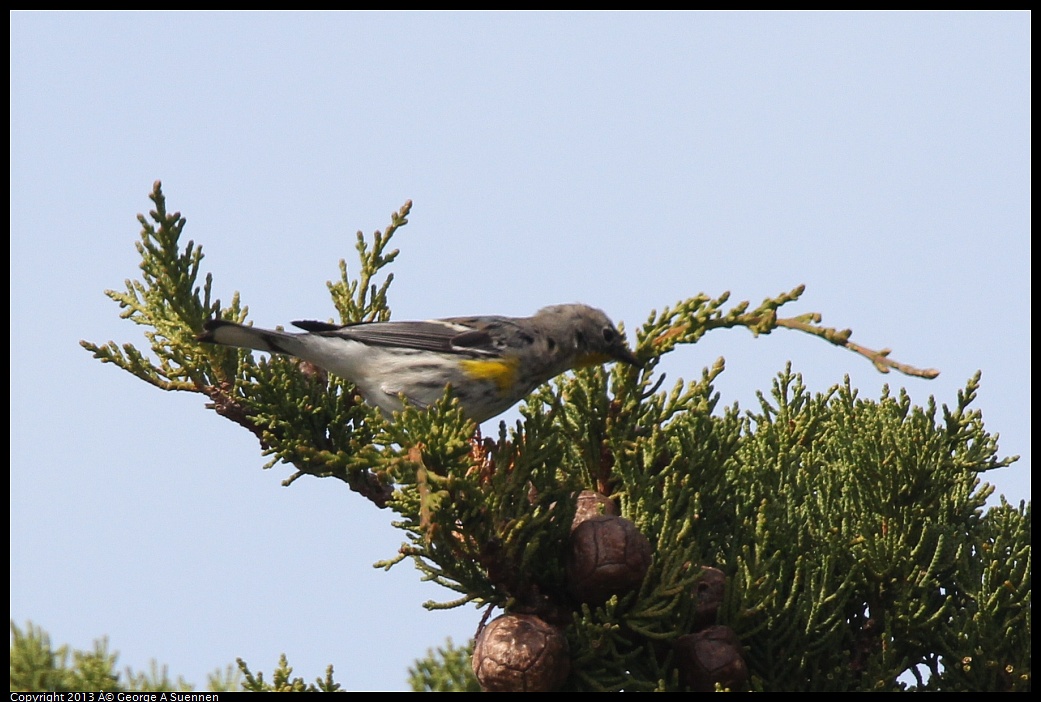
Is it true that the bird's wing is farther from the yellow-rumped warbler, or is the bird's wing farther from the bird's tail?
the bird's tail

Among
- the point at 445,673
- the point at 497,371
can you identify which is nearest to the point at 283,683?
the point at 445,673

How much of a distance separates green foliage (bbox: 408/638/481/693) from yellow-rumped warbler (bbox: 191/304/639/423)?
101cm

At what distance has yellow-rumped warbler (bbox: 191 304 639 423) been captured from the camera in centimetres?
454

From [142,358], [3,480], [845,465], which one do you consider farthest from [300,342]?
[845,465]

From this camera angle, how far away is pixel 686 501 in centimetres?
367

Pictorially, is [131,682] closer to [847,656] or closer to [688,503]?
[688,503]

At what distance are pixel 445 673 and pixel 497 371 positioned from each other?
1.49 m

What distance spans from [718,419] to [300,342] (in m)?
1.68

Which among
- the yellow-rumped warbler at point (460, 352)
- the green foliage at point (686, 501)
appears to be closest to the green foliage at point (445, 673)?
the green foliage at point (686, 501)

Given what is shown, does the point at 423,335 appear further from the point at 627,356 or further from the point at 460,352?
the point at 627,356

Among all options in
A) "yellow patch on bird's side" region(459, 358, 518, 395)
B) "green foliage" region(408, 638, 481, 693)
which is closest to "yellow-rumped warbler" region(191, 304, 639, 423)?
"yellow patch on bird's side" region(459, 358, 518, 395)

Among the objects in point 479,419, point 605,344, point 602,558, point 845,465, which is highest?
point 605,344

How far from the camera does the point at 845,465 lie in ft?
Result: 13.1
